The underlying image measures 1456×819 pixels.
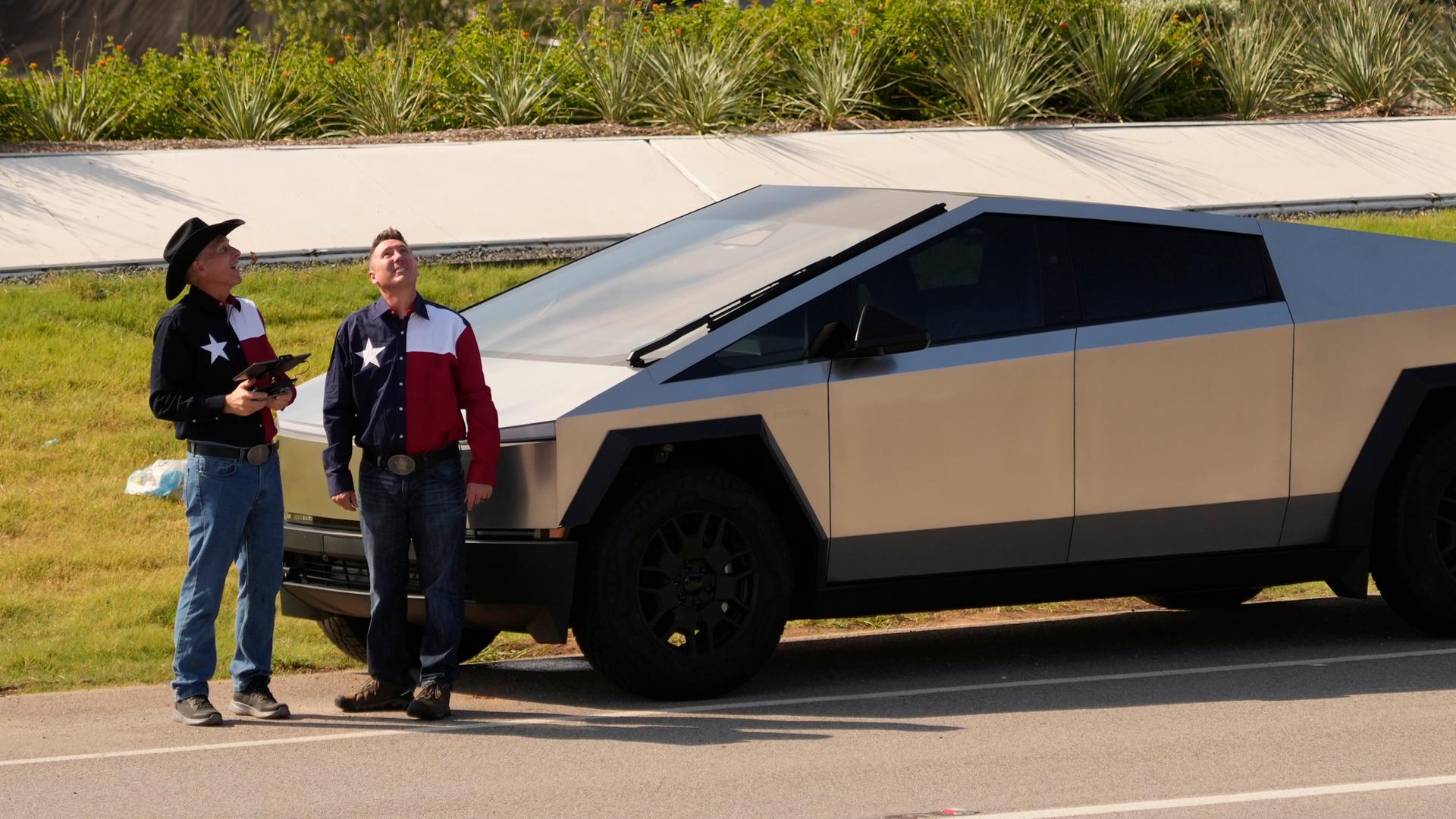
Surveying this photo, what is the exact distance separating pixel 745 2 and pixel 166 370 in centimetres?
2099

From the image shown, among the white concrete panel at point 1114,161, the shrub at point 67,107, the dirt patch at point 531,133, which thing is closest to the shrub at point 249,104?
the dirt patch at point 531,133

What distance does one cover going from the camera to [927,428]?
268 inches

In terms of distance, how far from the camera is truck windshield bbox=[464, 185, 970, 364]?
7.01 metres

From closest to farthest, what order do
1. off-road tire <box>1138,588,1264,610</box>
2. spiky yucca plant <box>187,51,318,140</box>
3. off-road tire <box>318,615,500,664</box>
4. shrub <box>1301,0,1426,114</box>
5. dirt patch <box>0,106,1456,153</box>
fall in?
off-road tire <box>318,615,500,664</box>
off-road tire <box>1138,588,1264,610</box>
dirt patch <box>0,106,1456,153</box>
spiky yucca plant <box>187,51,318,140</box>
shrub <box>1301,0,1426,114</box>

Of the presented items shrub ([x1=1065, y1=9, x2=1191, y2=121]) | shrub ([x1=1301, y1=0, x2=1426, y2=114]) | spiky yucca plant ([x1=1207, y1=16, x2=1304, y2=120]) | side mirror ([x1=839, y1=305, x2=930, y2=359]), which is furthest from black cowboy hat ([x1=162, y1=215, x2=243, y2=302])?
shrub ([x1=1301, y1=0, x2=1426, y2=114])

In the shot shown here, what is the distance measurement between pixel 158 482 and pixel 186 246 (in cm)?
371

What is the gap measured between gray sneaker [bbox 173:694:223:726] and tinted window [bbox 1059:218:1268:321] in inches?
139

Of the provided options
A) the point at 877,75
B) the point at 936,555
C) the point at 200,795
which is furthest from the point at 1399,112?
the point at 200,795

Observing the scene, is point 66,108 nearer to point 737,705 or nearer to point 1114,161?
point 1114,161

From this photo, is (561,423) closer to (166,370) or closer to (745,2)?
(166,370)

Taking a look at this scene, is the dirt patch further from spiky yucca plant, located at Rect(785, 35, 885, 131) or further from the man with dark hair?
the man with dark hair

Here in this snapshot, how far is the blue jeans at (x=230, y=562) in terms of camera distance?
643 centimetres

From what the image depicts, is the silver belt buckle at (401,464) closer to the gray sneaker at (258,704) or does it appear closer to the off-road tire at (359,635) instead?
the gray sneaker at (258,704)

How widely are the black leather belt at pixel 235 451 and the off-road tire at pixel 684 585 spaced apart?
3.86 feet
